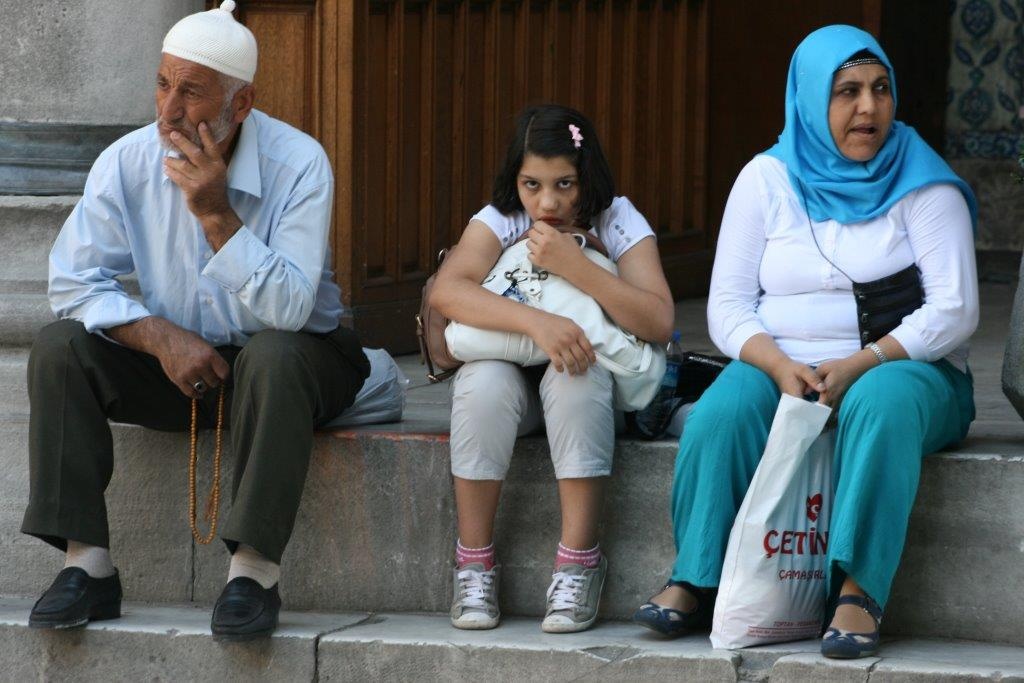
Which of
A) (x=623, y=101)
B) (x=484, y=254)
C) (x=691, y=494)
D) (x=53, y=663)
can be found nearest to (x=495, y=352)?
(x=484, y=254)

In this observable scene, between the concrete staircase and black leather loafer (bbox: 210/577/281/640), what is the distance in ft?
0.30

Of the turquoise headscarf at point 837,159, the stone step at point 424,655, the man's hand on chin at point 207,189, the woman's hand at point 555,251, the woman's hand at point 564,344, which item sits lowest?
the stone step at point 424,655

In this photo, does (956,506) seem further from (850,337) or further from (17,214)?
(17,214)

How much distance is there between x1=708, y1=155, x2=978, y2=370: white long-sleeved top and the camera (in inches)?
164

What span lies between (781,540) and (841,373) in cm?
38

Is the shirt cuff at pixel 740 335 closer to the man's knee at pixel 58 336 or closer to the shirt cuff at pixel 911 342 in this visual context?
the shirt cuff at pixel 911 342

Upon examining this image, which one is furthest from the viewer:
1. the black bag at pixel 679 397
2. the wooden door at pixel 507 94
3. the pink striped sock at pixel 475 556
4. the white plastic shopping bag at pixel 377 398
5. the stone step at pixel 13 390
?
the wooden door at pixel 507 94

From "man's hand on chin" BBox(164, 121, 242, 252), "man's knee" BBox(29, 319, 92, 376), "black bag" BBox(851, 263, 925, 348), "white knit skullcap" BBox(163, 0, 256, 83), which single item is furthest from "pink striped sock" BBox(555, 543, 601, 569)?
"white knit skullcap" BBox(163, 0, 256, 83)

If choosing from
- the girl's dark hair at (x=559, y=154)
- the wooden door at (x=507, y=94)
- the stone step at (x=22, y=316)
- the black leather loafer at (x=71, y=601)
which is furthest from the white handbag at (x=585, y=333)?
the wooden door at (x=507, y=94)

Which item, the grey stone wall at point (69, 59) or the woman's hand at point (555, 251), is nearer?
the woman's hand at point (555, 251)

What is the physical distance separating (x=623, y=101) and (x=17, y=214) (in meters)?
2.81

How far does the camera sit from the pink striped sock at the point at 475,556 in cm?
430

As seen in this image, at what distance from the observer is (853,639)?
3918mm

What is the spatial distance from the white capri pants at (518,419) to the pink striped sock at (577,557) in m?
0.18
